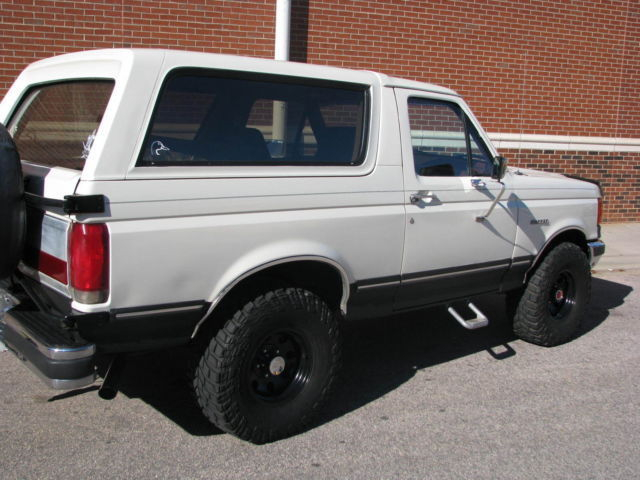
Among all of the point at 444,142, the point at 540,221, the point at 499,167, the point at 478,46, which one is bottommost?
the point at 540,221

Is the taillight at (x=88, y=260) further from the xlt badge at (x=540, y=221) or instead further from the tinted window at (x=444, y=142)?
the xlt badge at (x=540, y=221)

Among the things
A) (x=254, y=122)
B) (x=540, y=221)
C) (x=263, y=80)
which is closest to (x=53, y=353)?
(x=254, y=122)

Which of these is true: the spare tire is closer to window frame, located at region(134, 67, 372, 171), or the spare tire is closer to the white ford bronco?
the white ford bronco

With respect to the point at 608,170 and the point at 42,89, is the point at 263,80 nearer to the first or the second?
the point at 42,89

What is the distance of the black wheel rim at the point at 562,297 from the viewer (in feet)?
17.6

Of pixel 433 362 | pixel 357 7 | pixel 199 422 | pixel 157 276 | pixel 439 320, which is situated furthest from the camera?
pixel 357 7

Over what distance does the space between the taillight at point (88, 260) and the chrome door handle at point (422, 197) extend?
191 cm

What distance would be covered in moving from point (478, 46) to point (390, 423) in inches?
297

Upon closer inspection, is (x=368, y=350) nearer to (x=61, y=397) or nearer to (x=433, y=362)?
(x=433, y=362)

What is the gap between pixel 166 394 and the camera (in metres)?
4.13

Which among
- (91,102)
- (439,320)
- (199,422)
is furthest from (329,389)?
(439,320)

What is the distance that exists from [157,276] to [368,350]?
8.17 ft

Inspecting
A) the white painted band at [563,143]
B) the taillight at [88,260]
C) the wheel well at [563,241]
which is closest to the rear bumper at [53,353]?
the taillight at [88,260]

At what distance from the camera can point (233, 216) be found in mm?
3229
